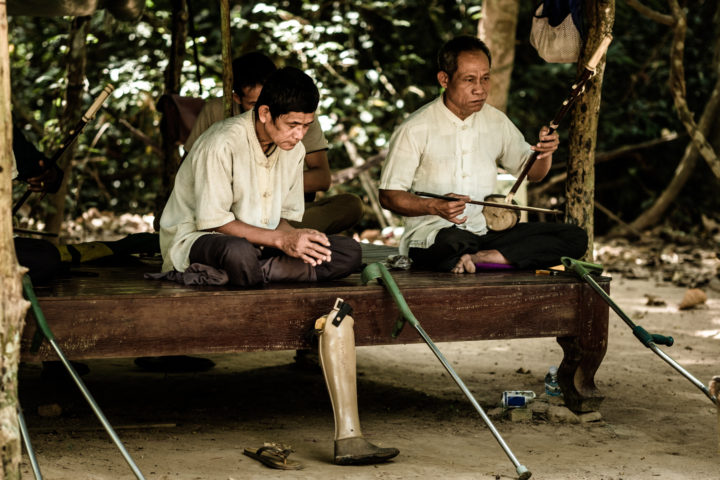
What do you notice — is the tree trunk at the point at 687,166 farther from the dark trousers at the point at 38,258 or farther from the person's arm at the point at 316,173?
the dark trousers at the point at 38,258

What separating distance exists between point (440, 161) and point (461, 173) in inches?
4.8

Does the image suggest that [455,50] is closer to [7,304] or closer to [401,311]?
[401,311]

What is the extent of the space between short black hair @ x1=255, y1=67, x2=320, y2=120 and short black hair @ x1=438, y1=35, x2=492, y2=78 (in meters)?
0.95

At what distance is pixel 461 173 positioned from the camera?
4.61m

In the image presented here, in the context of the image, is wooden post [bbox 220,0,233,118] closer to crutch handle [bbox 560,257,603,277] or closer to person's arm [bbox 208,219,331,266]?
person's arm [bbox 208,219,331,266]

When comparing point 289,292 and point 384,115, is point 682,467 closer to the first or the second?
point 289,292

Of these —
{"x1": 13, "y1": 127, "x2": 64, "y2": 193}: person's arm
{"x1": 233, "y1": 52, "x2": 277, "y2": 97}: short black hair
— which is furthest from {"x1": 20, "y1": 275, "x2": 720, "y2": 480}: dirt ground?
{"x1": 233, "y1": 52, "x2": 277, "y2": 97}: short black hair

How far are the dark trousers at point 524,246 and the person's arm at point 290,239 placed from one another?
0.70 m

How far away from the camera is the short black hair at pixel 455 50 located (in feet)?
14.6

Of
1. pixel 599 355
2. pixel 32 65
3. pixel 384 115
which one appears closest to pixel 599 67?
pixel 599 355

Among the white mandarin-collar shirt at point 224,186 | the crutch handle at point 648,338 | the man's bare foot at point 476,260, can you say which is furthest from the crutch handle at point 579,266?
the white mandarin-collar shirt at point 224,186

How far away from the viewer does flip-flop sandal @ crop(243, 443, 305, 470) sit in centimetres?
345

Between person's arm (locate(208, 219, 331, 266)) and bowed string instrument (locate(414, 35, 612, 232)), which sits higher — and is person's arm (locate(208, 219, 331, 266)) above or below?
below

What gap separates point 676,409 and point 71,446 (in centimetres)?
274
